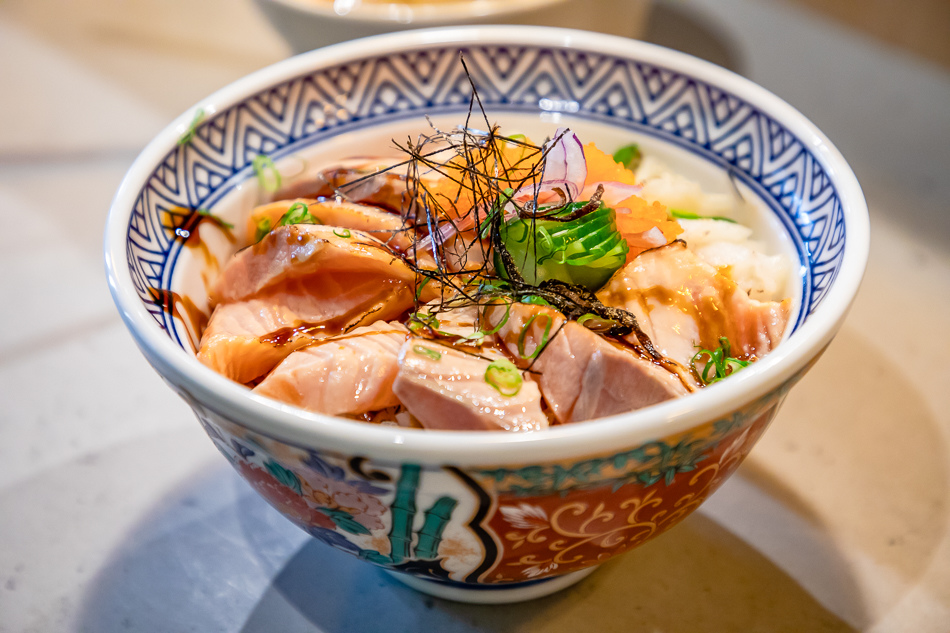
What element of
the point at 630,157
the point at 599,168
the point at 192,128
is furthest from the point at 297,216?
the point at 630,157

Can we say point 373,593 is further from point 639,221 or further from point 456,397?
point 639,221

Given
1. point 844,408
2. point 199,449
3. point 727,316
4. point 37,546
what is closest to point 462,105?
point 727,316

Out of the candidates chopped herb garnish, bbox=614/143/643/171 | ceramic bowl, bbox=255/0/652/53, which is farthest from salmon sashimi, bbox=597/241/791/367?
ceramic bowl, bbox=255/0/652/53

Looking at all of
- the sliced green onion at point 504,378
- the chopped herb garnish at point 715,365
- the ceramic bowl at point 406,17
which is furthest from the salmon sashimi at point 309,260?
the ceramic bowl at point 406,17

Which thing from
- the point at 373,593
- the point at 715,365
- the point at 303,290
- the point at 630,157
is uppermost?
the point at 630,157

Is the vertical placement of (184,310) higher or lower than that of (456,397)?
lower

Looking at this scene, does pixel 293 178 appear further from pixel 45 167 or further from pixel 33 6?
pixel 33 6

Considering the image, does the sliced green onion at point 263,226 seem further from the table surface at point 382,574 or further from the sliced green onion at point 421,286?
the table surface at point 382,574
